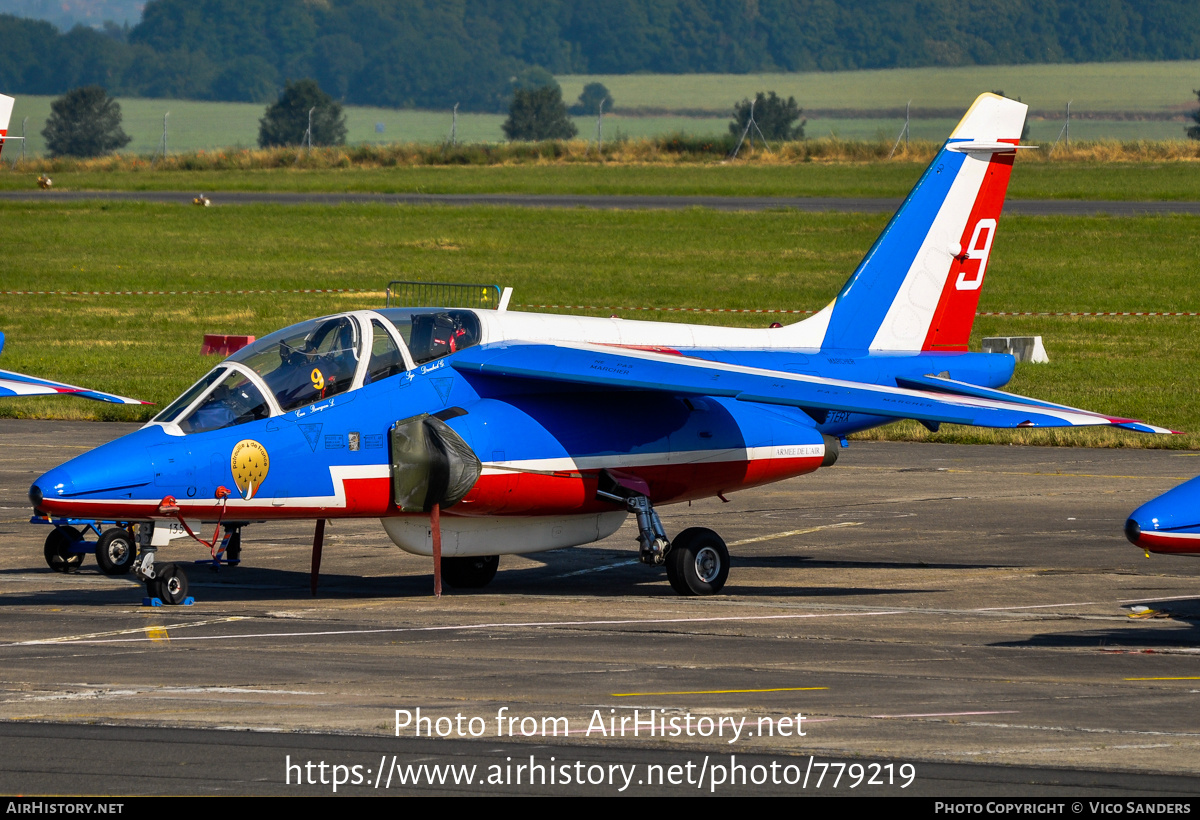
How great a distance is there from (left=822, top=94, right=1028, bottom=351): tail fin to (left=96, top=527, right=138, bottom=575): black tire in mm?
8365

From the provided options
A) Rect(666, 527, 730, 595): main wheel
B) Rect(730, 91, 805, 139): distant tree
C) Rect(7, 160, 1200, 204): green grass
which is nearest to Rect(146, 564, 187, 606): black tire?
Rect(666, 527, 730, 595): main wheel

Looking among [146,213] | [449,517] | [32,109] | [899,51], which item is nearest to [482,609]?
[449,517]

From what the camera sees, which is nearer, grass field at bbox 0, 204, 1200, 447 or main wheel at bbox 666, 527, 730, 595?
main wheel at bbox 666, 527, 730, 595

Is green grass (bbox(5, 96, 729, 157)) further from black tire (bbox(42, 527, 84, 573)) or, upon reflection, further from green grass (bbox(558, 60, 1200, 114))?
black tire (bbox(42, 527, 84, 573))

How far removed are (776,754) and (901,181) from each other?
72.6 metres

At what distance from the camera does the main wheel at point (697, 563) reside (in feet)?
51.8

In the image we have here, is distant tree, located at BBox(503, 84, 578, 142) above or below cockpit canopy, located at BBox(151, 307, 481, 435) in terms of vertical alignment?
above

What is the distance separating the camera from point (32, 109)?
539ft

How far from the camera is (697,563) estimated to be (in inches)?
624

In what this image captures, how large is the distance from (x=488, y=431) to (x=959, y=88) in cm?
4214

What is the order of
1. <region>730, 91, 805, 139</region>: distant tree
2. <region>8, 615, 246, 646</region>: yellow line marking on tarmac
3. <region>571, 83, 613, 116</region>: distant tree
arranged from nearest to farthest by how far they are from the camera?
<region>8, 615, 246, 646</region>: yellow line marking on tarmac, <region>730, 91, 805, 139</region>: distant tree, <region>571, 83, 613, 116</region>: distant tree

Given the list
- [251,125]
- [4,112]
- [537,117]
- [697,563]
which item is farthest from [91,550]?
[251,125]

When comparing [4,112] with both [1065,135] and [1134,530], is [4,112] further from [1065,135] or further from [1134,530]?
Result: [1065,135]

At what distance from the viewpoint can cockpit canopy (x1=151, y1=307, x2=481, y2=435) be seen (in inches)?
574
